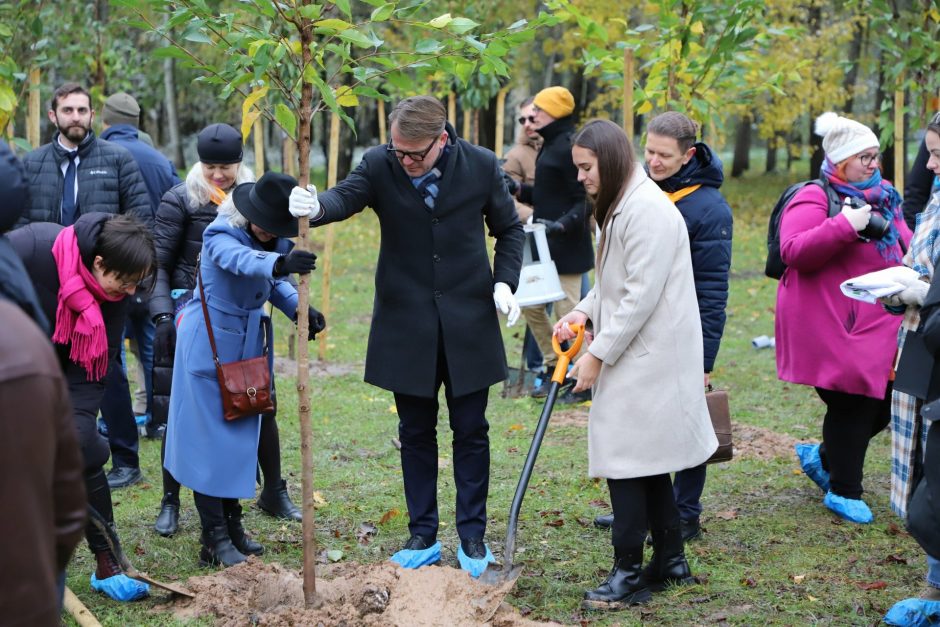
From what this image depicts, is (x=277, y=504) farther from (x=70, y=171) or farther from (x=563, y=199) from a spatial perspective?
(x=563, y=199)

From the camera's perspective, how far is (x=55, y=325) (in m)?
3.82

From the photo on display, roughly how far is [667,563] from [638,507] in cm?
38

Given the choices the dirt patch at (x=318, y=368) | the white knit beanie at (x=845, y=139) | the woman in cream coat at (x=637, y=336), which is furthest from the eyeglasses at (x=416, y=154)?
the dirt patch at (x=318, y=368)

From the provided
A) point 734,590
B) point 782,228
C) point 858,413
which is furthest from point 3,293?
point 858,413

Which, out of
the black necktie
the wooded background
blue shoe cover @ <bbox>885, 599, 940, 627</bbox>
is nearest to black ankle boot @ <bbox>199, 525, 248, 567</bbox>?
the wooded background

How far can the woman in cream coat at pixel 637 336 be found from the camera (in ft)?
12.7

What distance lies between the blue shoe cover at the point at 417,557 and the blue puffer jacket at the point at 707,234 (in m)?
1.49

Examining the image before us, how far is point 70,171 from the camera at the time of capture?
6.14 meters

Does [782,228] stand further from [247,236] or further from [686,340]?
[247,236]

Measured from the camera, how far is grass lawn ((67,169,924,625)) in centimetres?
417

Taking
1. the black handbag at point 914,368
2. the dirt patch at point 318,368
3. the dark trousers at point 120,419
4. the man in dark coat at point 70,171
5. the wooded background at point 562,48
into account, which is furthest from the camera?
the dirt patch at point 318,368

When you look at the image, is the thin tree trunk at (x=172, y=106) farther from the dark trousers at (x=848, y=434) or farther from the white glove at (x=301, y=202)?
the white glove at (x=301, y=202)

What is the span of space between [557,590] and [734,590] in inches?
29.5

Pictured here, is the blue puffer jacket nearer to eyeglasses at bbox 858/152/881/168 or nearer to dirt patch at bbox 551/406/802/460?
eyeglasses at bbox 858/152/881/168
